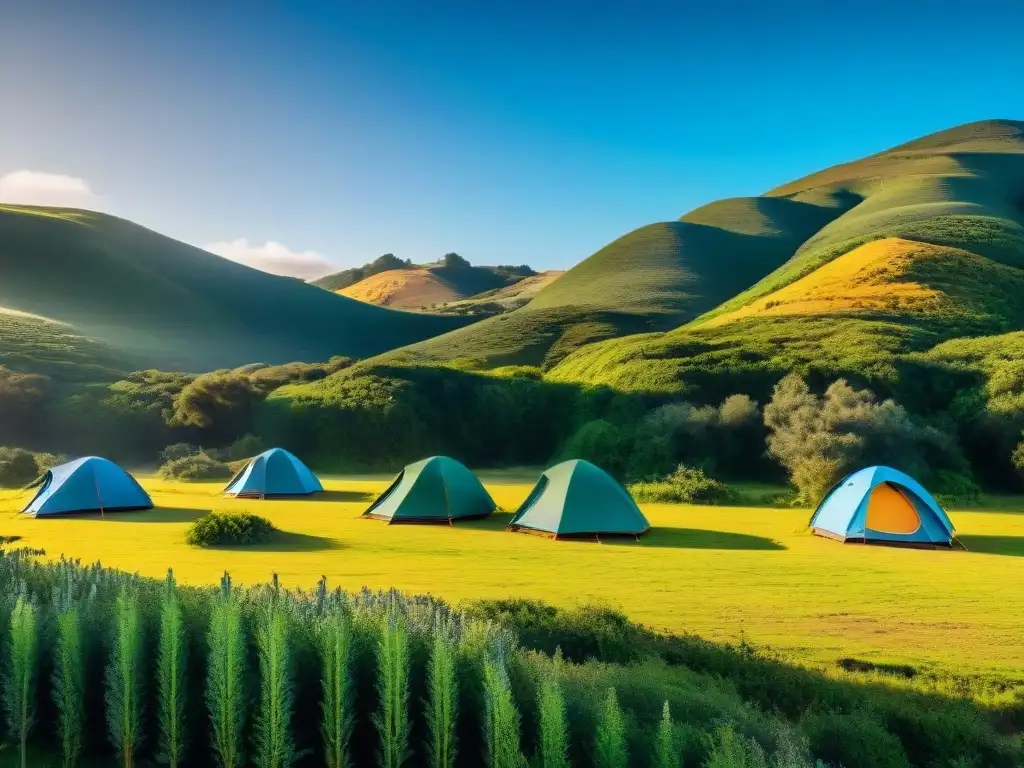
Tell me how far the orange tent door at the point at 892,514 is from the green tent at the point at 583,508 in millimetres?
4536

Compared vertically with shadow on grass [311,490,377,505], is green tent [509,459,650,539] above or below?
above

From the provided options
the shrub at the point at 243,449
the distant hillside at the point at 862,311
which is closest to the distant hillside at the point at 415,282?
the distant hillside at the point at 862,311

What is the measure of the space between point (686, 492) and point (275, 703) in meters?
18.4

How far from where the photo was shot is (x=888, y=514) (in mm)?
15375

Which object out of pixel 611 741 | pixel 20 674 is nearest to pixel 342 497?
pixel 20 674

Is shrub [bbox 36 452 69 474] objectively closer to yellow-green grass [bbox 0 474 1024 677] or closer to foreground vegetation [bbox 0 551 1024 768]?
yellow-green grass [bbox 0 474 1024 677]

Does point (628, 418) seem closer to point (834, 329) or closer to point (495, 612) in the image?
point (834, 329)

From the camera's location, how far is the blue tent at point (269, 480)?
70.9 feet

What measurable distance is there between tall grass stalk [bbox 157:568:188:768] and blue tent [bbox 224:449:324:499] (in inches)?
657

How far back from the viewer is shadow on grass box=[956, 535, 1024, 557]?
1441 cm

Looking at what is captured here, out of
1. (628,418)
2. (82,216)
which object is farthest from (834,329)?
(82,216)

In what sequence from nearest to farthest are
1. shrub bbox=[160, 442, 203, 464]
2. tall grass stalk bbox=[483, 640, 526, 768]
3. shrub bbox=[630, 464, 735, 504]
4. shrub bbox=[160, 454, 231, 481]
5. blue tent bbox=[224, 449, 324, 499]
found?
tall grass stalk bbox=[483, 640, 526, 768] < blue tent bbox=[224, 449, 324, 499] < shrub bbox=[630, 464, 735, 504] < shrub bbox=[160, 454, 231, 481] < shrub bbox=[160, 442, 203, 464]

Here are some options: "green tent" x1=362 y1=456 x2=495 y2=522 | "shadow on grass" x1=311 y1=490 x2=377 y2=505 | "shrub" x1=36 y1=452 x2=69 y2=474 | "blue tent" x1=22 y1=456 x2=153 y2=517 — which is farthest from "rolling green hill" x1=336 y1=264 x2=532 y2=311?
"green tent" x1=362 y1=456 x2=495 y2=522

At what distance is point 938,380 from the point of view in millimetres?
28750
